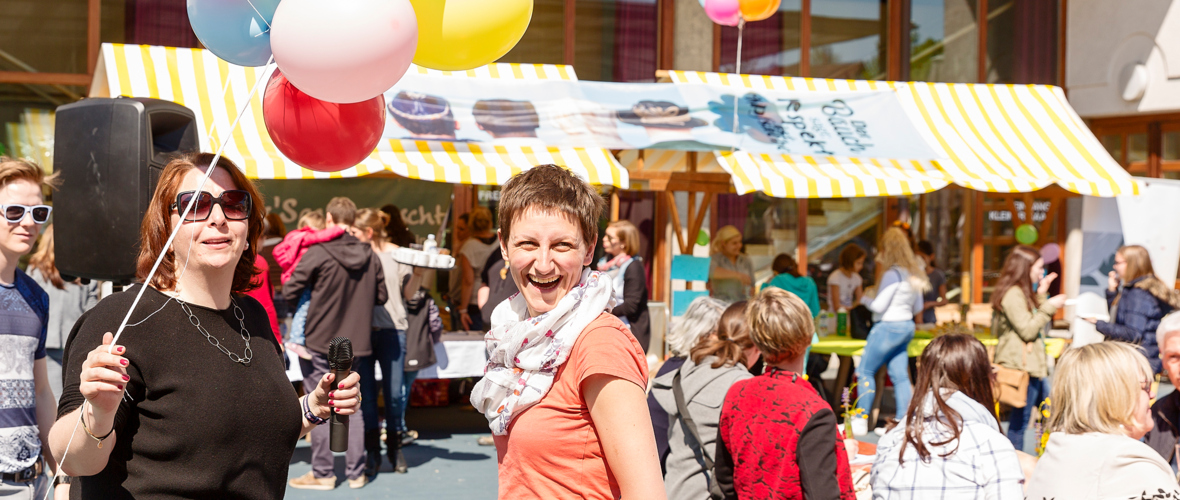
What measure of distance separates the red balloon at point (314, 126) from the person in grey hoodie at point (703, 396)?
154cm

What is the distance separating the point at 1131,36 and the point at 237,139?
34.2ft

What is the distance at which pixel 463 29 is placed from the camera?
2.47 metres

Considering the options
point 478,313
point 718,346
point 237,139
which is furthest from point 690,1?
point 718,346

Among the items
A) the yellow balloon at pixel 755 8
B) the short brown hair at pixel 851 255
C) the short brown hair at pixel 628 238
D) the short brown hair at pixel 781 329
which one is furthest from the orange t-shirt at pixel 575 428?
the short brown hair at pixel 851 255

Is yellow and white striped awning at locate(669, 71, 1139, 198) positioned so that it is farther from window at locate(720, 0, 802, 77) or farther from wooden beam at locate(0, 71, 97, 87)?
wooden beam at locate(0, 71, 97, 87)

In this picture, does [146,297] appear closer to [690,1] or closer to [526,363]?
[526,363]

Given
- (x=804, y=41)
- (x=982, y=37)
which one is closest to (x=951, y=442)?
(x=804, y=41)

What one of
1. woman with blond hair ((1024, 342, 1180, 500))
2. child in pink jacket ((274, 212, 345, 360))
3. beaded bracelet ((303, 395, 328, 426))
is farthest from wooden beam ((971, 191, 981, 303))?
beaded bracelet ((303, 395, 328, 426))

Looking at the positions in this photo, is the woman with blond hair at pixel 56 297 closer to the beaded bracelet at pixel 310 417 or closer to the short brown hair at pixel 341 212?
the short brown hair at pixel 341 212

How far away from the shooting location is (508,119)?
7.30 metres

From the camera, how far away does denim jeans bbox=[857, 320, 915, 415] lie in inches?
288

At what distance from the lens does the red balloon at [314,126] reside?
2.50m

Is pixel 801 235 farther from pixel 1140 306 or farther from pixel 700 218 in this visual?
pixel 1140 306

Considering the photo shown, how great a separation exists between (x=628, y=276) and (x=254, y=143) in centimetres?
286
